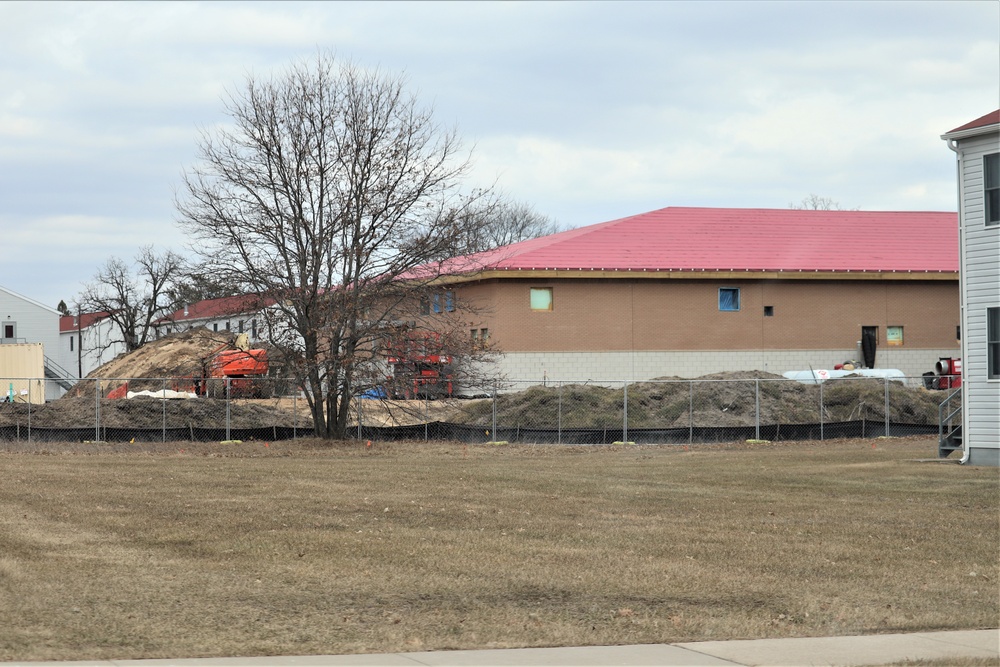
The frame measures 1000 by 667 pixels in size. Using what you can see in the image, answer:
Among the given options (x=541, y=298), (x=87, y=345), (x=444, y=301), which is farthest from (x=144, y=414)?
(x=87, y=345)

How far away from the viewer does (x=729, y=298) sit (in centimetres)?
5159

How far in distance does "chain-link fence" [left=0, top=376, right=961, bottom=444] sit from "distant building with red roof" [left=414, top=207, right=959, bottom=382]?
19.4 ft

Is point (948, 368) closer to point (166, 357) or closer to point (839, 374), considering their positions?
point (839, 374)

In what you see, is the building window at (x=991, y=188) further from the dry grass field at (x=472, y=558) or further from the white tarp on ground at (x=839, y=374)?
the white tarp on ground at (x=839, y=374)

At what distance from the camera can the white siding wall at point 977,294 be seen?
2536 centimetres

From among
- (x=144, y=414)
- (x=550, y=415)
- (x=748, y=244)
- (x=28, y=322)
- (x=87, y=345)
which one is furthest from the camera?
(x=87, y=345)

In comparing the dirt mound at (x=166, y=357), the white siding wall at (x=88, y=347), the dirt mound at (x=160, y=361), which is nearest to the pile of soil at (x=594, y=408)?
the dirt mound at (x=160, y=361)

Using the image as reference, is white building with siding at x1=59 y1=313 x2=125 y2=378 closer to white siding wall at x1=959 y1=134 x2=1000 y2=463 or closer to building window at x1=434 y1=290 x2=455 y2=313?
building window at x1=434 y1=290 x2=455 y2=313

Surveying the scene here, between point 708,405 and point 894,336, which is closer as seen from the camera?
point 708,405

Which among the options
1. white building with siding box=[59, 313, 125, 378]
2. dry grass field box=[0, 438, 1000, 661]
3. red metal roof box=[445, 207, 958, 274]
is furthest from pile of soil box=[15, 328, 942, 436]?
white building with siding box=[59, 313, 125, 378]

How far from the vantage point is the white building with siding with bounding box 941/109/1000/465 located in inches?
995

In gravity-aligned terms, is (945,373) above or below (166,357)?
below

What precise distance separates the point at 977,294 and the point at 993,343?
41.9 inches

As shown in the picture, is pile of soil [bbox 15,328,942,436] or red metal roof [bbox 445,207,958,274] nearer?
pile of soil [bbox 15,328,942,436]
